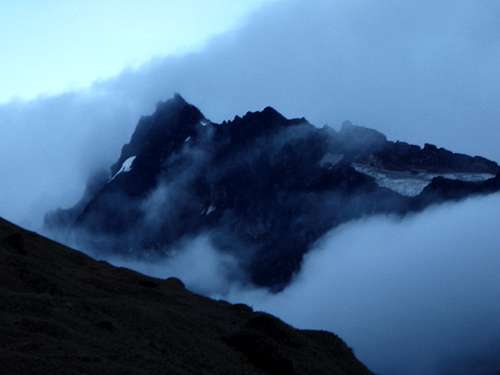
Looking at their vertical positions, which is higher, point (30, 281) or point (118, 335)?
point (30, 281)

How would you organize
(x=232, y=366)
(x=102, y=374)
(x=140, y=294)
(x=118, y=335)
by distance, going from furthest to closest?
(x=140, y=294)
(x=232, y=366)
(x=118, y=335)
(x=102, y=374)

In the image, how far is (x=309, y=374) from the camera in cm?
4784

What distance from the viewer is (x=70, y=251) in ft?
242

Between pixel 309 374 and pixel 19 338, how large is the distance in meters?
20.7

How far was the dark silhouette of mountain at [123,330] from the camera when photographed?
107 ft

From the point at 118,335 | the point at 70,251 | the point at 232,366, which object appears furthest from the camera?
the point at 70,251

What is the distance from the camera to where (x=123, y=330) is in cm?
4131

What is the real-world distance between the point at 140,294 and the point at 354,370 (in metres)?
16.9

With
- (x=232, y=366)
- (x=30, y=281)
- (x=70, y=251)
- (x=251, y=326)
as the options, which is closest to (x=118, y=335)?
(x=232, y=366)

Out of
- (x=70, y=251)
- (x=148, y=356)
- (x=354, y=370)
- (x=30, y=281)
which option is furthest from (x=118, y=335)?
(x=70, y=251)

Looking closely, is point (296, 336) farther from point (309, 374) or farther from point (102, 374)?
point (102, 374)

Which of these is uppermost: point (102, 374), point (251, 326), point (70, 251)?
point (70, 251)

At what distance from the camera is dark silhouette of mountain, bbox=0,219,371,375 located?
107ft

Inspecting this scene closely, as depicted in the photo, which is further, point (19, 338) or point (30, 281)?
point (30, 281)
